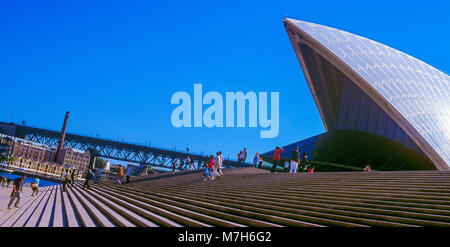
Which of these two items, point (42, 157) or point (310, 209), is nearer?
point (310, 209)

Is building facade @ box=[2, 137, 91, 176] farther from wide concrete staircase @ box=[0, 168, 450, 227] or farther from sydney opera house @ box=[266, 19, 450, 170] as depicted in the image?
wide concrete staircase @ box=[0, 168, 450, 227]

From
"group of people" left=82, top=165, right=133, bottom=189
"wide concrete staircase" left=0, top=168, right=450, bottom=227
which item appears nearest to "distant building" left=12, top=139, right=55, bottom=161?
"group of people" left=82, top=165, right=133, bottom=189

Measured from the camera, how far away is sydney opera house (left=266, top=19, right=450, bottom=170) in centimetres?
1841

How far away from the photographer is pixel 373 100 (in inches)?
888

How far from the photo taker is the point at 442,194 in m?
6.46

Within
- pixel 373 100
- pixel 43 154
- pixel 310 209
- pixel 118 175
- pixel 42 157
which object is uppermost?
pixel 43 154

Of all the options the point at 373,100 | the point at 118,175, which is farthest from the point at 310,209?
the point at 373,100

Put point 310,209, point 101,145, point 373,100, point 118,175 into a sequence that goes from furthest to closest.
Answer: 1. point 101,145
2. point 373,100
3. point 118,175
4. point 310,209

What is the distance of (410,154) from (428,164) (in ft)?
4.15

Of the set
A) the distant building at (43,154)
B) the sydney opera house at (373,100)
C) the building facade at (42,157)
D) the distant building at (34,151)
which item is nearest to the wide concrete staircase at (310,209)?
the sydney opera house at (373,100)

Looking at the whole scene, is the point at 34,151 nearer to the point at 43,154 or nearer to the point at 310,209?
the point at 43,154

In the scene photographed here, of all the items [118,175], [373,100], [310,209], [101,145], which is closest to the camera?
[310,209]
